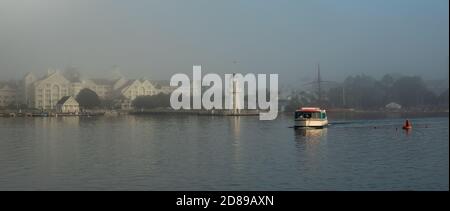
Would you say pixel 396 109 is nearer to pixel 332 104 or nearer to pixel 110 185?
pixel 332 104

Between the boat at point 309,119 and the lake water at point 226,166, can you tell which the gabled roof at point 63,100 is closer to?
the boat at point 309,119

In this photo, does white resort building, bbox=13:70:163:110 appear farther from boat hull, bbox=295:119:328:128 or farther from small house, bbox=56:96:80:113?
boat hull, bbox=295:119:328:128

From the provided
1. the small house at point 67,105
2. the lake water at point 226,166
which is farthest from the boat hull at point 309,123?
the small house at point 67,105

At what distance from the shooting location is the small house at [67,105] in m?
76.0

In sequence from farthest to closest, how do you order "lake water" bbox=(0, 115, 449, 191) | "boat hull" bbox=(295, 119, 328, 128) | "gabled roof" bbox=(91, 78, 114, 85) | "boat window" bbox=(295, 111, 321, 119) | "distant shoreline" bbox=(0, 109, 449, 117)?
"gabled roof" bbox=(91, 78, 114, 85)
"distant shoreline" bbox=(0, 109, 449, 117)
"boat window" bbox=(295, 111, 321, 119)
"boat hull" bbox=(295, 119, 328, 128)
"lake water" bbox=(0, 115, 449, 191)

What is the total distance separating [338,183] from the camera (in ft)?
40.3

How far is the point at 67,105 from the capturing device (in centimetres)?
7631

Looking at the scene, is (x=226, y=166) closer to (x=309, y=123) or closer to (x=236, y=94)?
(x=309, y=123)

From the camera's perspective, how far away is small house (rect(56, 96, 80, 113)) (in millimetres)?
76000

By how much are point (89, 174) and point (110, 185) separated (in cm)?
187

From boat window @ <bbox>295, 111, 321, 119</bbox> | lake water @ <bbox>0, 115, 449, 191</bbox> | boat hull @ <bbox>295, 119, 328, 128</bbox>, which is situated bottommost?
lake water @ <bbox>0, 115, 449, 191</bbox>

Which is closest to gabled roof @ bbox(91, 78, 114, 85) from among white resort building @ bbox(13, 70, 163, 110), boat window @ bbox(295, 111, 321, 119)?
white resort building @ bbox(13, 70, 163, 110)

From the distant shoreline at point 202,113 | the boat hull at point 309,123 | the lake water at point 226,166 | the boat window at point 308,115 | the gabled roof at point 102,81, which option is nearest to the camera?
the lake water at point 226,166
